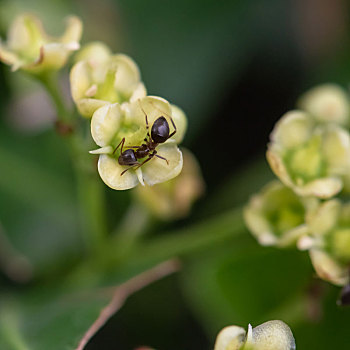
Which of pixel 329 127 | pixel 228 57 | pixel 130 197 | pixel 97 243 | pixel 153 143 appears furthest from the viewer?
pixel 228 57

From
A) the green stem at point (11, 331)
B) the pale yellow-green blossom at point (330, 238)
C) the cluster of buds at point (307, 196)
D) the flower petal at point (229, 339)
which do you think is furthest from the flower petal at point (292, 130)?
the green stem at point (11, 331)

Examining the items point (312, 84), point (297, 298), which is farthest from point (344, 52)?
point (297, 298)

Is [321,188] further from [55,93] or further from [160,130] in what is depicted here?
[55,93]

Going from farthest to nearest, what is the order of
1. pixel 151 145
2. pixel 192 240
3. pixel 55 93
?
pixel 192 240
pixel 55 93
pixel 151 145

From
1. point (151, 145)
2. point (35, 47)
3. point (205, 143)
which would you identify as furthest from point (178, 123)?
point (205, 143)

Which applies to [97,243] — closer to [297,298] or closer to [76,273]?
[76,273]

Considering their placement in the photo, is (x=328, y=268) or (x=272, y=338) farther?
(x=328, y=268)
